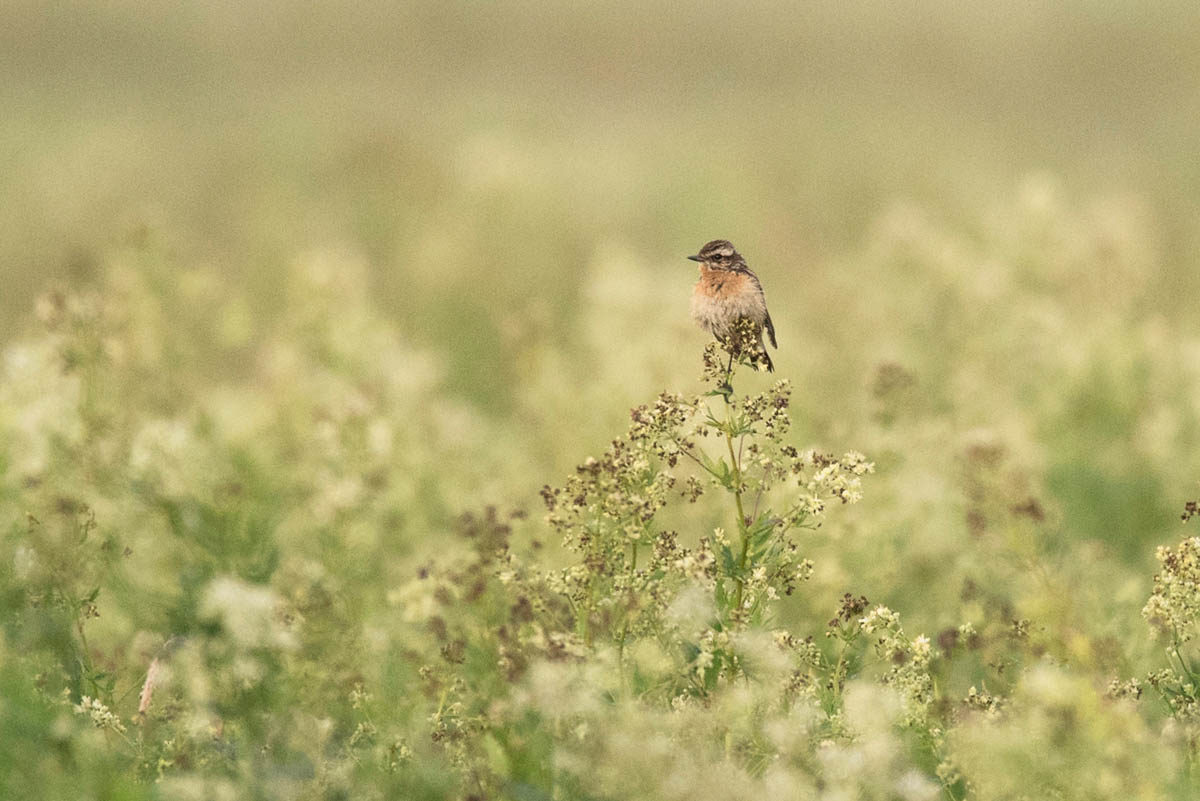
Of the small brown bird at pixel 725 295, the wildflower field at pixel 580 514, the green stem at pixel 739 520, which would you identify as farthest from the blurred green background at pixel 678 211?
the green stem at pixel 739 520

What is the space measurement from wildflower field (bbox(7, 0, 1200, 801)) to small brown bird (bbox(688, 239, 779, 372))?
0.58 meters

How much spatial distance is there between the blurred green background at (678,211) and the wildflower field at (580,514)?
0.11 m

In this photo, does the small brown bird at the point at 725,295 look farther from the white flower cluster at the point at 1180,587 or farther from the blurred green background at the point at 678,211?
the blurred green background at the point at 678,211

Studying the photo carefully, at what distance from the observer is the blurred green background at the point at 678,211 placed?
13.1 meters

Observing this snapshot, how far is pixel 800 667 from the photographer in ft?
18.8

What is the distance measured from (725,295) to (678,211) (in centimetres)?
3717

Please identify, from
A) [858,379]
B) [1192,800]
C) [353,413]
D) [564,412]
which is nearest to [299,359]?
[564,412]

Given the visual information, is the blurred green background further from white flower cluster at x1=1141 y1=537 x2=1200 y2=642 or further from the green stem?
the green stem

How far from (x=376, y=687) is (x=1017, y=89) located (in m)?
57.5

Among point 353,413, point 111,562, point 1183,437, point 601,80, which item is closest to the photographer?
point 111,562

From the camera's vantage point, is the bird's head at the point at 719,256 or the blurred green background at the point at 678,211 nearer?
the bird's head at the point at 719,256

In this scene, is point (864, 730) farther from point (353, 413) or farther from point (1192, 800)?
point (353, 413)

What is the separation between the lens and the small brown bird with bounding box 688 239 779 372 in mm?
6145

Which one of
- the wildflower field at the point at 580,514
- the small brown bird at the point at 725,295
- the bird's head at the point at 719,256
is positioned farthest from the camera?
the bird's head at the point at 719,256
